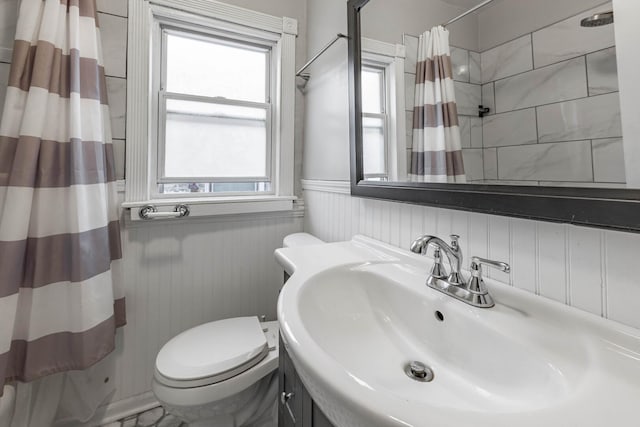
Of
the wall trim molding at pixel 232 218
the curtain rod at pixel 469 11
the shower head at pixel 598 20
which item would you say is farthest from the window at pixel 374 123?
the wall trim molding at pixel 232 218

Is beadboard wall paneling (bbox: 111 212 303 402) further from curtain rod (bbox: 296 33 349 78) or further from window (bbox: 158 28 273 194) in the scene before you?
curtain rod (bbox: 296 33 349 78)

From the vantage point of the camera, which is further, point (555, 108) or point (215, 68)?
point (215, 68)

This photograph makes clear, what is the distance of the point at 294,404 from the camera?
2.53 feet

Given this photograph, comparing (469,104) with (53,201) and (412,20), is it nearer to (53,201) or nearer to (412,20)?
(412,20)

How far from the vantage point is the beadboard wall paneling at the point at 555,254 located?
0.47 metres

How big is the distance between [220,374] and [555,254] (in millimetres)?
1023

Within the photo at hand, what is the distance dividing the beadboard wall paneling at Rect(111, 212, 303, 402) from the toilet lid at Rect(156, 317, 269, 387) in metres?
0.28

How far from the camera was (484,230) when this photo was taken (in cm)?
68

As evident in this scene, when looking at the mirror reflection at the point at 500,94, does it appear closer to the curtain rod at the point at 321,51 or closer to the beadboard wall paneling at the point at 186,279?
the curtain rod at the point at 321,51

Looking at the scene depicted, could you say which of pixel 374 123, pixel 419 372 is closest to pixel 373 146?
pixel 374 123

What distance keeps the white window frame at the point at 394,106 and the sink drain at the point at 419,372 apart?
537mm

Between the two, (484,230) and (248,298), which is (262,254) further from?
(484,230)

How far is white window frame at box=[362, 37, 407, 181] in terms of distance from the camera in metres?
0.93

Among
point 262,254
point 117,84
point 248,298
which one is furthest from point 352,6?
Result: point 248,298
